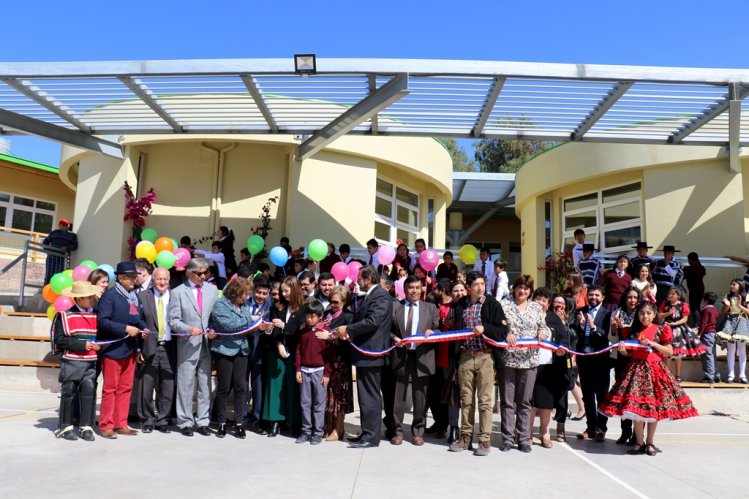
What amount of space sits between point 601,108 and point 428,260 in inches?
152

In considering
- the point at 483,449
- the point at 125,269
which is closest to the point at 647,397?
the point at 483,449

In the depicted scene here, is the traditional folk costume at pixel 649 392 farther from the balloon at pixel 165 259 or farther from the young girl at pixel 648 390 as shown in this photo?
the balloon at pixel 165 259

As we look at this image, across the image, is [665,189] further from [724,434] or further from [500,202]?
[500,202]

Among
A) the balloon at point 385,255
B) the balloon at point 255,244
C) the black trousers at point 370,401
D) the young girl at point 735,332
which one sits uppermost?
the balloon at point 255,244

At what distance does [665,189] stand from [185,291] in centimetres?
1107

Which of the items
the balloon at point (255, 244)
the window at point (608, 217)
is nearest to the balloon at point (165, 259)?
the balloon at point (255, 244)

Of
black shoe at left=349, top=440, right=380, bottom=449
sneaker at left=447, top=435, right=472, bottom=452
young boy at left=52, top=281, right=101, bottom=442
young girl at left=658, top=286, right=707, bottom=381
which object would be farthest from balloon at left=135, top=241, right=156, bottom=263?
young girl at left=658, top=286, right=707, bottom=381

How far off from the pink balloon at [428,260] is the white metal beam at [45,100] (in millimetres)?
6661

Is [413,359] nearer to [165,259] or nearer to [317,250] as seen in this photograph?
[317,250]

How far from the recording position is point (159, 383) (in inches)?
276

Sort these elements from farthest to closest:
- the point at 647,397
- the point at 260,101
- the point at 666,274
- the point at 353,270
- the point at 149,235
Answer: the point at 149,235
the point at 666,274
the point at 353,270
the point at 260,101
the point at 647,397

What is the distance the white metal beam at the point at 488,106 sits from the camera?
30.8 feet

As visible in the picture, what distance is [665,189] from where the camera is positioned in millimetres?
13773

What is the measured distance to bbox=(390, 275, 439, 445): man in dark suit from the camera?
21.7 ft
